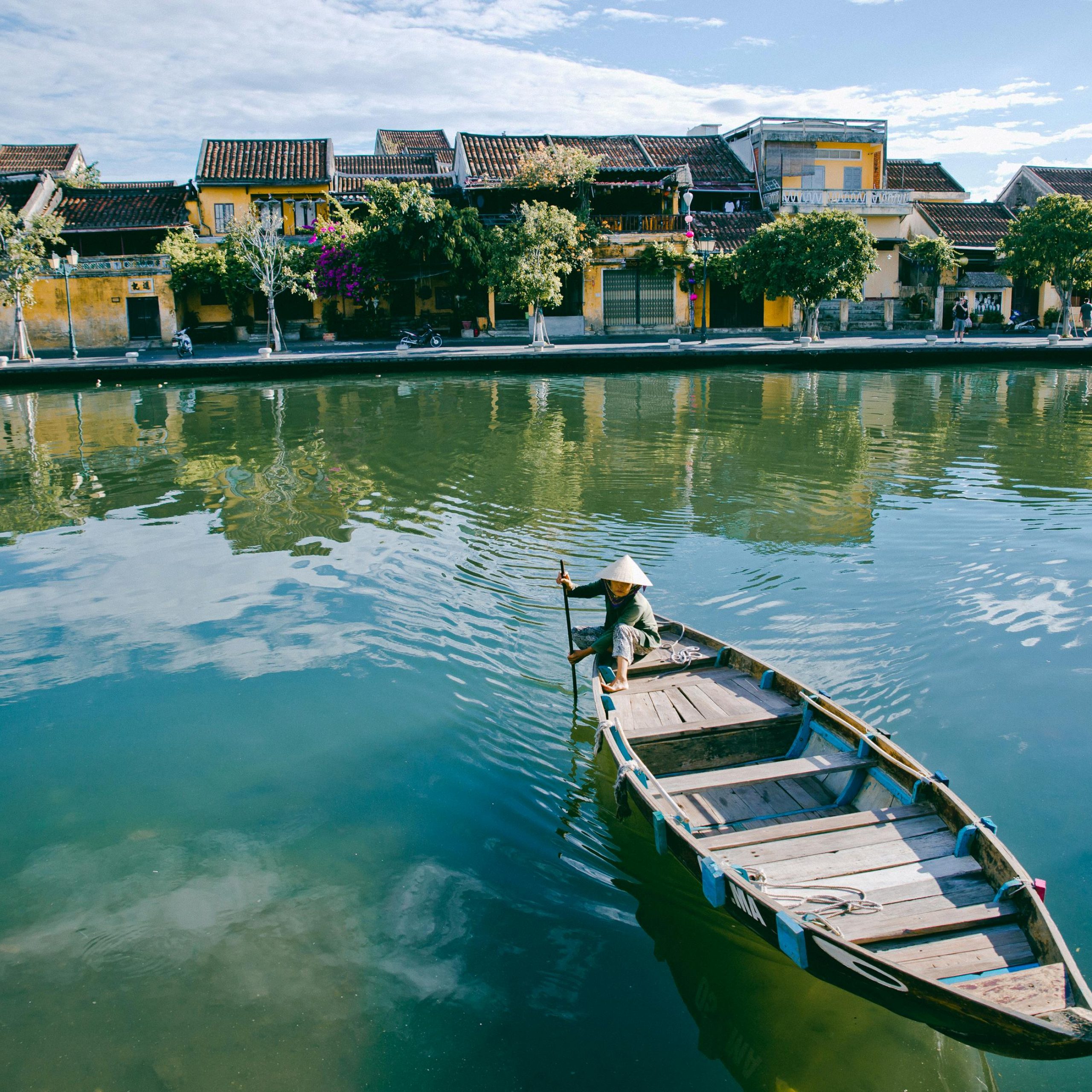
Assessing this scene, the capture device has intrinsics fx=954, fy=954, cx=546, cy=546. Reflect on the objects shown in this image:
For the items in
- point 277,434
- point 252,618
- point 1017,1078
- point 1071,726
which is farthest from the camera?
point 277,434

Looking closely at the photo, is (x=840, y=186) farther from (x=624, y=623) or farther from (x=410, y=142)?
(x=624, y=623)

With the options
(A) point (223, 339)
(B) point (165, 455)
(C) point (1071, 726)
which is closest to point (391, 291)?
(A) point (223, 339)

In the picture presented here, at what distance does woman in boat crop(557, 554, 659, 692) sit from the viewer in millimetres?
6141

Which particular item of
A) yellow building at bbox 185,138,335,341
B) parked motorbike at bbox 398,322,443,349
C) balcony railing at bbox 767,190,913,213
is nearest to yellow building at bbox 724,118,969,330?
balcony railing at bbox 767,190,913,213

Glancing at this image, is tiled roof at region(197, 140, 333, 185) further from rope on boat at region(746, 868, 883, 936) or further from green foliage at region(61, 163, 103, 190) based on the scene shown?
rope on boat at region(746, 868, 883, 936)

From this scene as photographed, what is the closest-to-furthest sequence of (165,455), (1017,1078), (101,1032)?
(1017,1078), (101,1032), (165,455)

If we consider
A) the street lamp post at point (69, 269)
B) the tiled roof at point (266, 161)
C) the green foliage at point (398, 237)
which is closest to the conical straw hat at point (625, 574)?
the green foliage at point (398, 237)

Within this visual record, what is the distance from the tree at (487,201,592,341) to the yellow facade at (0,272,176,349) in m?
11.6

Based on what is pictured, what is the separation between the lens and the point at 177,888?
16.2ft

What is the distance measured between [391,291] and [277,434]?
17.0 m

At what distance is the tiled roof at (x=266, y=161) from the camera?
3319cm

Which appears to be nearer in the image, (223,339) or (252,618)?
(252,618)

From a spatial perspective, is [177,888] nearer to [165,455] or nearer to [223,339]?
[165,455]

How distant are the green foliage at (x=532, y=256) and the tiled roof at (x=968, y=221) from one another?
16483 millimetres
